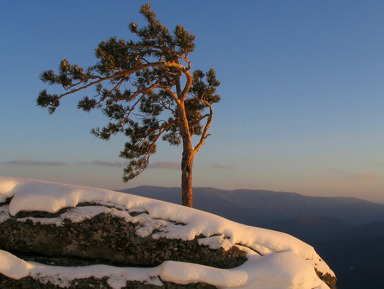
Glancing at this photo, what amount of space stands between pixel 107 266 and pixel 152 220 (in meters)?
1.24

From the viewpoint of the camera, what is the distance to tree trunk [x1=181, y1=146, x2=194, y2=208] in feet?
46.4

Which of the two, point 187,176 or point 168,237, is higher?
point 187,176

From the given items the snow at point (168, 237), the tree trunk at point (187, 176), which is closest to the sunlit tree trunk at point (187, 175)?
the tree trunk at point (187, 176)

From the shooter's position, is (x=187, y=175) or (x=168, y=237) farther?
(x=187, y=175)

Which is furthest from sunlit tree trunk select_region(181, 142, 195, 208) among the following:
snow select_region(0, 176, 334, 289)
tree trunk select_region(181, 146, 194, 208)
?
snow select_region(0, 176, 334, 289)

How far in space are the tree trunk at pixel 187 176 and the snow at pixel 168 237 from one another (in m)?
7.14

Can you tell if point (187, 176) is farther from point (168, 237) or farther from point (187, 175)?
point (168, 237)

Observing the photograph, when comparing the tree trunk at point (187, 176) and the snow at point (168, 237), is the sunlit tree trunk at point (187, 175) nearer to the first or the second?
the tree trunk at point (187, 176)

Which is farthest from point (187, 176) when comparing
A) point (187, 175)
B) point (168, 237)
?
point (168, 237)

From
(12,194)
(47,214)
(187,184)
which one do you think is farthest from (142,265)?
(187,184)

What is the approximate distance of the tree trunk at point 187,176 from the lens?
46.4 feet

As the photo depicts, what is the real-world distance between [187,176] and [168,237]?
806cm

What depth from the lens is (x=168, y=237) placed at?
249 inches

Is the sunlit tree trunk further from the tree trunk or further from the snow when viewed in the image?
the snow
